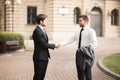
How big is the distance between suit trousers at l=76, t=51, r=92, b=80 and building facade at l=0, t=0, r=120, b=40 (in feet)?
101

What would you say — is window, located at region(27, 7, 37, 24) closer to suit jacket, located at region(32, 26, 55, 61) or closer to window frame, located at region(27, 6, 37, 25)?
window frame, located at region(27, 6, 37, 25)

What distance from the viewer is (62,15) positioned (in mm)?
42719

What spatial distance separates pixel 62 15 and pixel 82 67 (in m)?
32.3

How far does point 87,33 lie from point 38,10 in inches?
1350

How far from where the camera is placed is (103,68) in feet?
53.0

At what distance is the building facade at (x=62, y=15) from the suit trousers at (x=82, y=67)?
101 feet

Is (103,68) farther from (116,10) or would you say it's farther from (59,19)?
(116,10)

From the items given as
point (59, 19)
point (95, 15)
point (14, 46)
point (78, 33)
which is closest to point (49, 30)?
point (59, 19)

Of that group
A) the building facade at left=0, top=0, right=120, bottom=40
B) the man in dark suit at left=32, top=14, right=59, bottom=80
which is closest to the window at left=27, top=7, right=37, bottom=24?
the building facade at left=0, top=0, right=120, bottom=40

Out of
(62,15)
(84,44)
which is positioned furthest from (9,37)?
(84,44)

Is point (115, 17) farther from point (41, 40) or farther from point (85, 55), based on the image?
point (41, 40)

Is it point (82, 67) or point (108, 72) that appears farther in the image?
point (108, 72)

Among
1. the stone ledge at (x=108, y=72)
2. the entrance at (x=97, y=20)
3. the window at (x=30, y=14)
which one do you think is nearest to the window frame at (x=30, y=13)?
the window at (x=30, y=14)

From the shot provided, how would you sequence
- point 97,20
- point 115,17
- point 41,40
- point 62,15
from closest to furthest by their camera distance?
point 41,40, point 62,15, point 97,20, point 115,17
